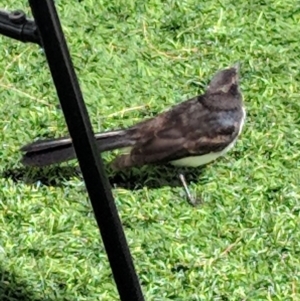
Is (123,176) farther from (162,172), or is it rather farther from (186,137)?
(186,137)

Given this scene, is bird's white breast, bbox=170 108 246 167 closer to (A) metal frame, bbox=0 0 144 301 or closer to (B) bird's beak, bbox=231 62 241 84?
(B) bird's beak, bbox=231 62 241 84

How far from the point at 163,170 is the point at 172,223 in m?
Answer: 0.49

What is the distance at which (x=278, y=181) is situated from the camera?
5.60 metres

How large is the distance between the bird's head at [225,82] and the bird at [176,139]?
3 cm

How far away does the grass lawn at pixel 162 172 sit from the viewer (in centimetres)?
502

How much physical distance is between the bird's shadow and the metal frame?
78.0 inches

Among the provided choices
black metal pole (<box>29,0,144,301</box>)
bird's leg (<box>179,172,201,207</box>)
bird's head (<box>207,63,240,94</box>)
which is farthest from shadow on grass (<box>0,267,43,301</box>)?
bird's head (<box>207,63,240,94</box>)

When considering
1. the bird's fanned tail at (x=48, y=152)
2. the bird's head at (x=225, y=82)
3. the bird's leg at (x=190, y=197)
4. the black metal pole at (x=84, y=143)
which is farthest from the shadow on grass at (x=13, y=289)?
the bird's head at (x=225, y=82)

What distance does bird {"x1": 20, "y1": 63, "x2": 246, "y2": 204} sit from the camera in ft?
17.8

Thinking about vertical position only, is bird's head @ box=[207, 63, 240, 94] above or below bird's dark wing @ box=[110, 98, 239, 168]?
above

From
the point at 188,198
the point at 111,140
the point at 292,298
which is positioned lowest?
the point at 292,298

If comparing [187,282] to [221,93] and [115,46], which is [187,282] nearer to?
[221,93]

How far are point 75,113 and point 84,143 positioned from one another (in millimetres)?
111

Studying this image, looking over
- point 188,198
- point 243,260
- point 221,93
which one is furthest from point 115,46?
point 243,260
